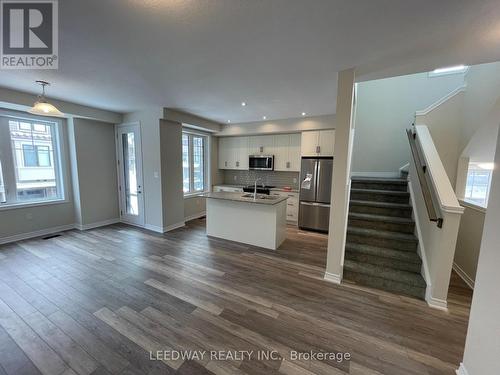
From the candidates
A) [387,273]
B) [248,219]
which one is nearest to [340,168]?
[387,273]

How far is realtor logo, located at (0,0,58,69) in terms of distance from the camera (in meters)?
1.59

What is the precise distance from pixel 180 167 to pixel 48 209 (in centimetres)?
289

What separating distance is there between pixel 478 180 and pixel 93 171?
25.8 feet

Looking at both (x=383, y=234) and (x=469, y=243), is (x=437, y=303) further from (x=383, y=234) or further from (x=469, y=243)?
(x=469, y=243)

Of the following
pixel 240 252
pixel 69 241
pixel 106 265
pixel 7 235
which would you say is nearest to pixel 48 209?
pixel 7 235

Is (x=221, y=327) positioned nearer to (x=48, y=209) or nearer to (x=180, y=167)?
(x=180, y=167)

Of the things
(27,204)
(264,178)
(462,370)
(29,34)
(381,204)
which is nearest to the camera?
(462,370)

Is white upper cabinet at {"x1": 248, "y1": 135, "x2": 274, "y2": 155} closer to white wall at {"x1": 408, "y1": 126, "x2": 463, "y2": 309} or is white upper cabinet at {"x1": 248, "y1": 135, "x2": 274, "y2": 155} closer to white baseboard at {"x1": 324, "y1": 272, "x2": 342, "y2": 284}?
white wall at {"x1": 408, "y1": 126, "x2": 463, "y2": 309}

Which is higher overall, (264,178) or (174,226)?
(264,178)

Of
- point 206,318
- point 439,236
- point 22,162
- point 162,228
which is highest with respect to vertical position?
point 22,162

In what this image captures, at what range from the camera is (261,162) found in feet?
19.2

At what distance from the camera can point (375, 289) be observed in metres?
2.66

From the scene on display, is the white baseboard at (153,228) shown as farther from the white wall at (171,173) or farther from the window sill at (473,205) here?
the window sill at (473,205)

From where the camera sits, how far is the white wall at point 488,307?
4.29 feet
